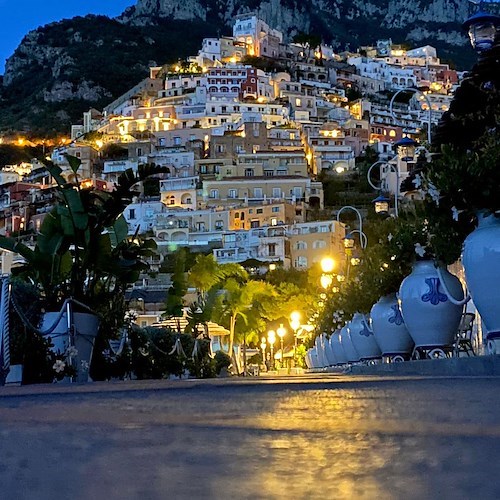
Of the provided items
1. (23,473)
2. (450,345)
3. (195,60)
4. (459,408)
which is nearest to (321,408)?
(459,408)

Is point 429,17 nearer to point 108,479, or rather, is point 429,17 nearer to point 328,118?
point 328,118

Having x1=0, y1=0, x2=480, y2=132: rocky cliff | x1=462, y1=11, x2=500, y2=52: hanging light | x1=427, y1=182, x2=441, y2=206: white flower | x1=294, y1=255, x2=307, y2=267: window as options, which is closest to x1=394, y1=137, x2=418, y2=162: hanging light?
x1=462, y1=11, x2=500, y2=52: hanging light

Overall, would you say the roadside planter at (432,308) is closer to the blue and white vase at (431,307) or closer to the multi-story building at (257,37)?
the blue and white vase at (431,307)

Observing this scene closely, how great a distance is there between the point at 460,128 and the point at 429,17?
172 metres

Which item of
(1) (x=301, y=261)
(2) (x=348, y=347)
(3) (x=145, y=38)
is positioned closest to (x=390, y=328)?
(2) (x=348, y=347)

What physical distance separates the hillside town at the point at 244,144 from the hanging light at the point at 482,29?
48.7 meters

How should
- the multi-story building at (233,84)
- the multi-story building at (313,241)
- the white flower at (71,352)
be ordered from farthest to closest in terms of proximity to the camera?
the multi-story building at (233,84)
the multi-story building at (313,241)
the white flower at (71,352)

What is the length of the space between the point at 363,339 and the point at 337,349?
317 cm

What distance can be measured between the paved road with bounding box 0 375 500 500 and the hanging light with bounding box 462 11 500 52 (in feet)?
18.6

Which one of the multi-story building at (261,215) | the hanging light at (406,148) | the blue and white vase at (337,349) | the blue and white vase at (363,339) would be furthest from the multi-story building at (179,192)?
the blue and white vase at (363,339)

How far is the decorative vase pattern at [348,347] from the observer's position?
12219 mm

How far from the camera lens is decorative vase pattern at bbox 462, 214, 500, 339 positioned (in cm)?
520

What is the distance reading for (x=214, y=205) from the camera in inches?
3113

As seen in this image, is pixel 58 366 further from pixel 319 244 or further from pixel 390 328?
pixel 319 244
